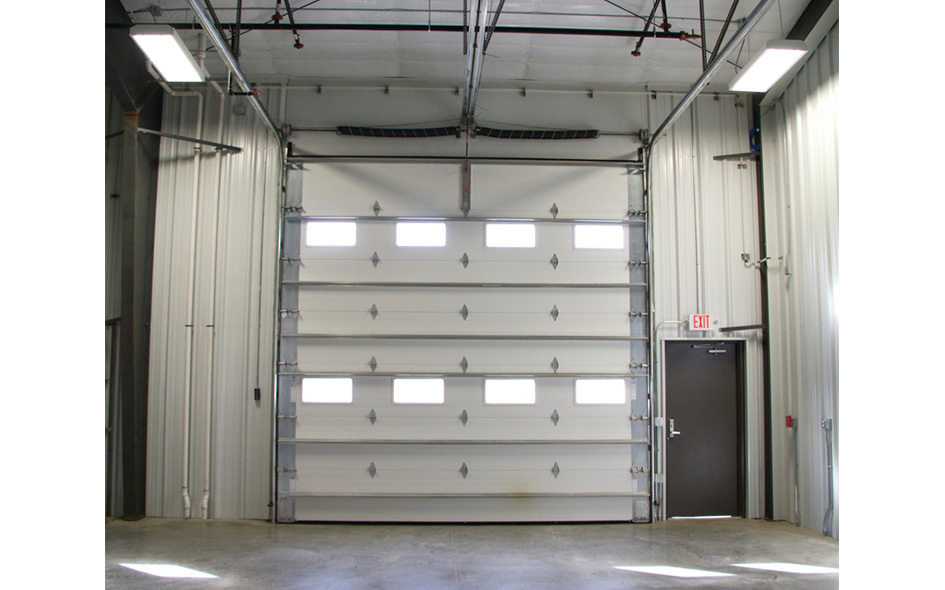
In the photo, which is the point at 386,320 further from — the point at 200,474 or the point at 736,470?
the point at 736,470

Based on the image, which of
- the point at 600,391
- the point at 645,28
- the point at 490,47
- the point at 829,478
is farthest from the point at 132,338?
the point at 829,478

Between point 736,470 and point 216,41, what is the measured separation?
24.0 feet

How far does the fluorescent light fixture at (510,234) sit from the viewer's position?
22.4 feet

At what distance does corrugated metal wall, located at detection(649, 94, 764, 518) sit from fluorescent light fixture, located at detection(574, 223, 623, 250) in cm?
49

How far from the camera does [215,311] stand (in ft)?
22.0

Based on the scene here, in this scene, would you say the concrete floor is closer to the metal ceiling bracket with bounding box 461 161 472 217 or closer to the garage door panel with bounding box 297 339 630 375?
the garage door panel with bounding box 297 339 630 375

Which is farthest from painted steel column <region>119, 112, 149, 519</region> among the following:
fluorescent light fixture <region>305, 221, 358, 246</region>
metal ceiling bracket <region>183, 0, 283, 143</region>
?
fluorescent light fixture <region>305, 221, 358, 246</region>

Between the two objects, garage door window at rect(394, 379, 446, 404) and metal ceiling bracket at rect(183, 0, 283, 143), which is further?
garage door window at rect(394, 379, 446, 404)

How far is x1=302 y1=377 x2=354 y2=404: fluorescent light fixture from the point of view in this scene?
664cm

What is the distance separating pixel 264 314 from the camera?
670cm

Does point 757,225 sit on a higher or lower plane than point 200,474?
higher

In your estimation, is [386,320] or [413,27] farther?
[386,320]

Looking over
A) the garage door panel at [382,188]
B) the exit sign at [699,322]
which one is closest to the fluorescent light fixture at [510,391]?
the exit sign at [699,322]

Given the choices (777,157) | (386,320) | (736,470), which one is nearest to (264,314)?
(386,320)
